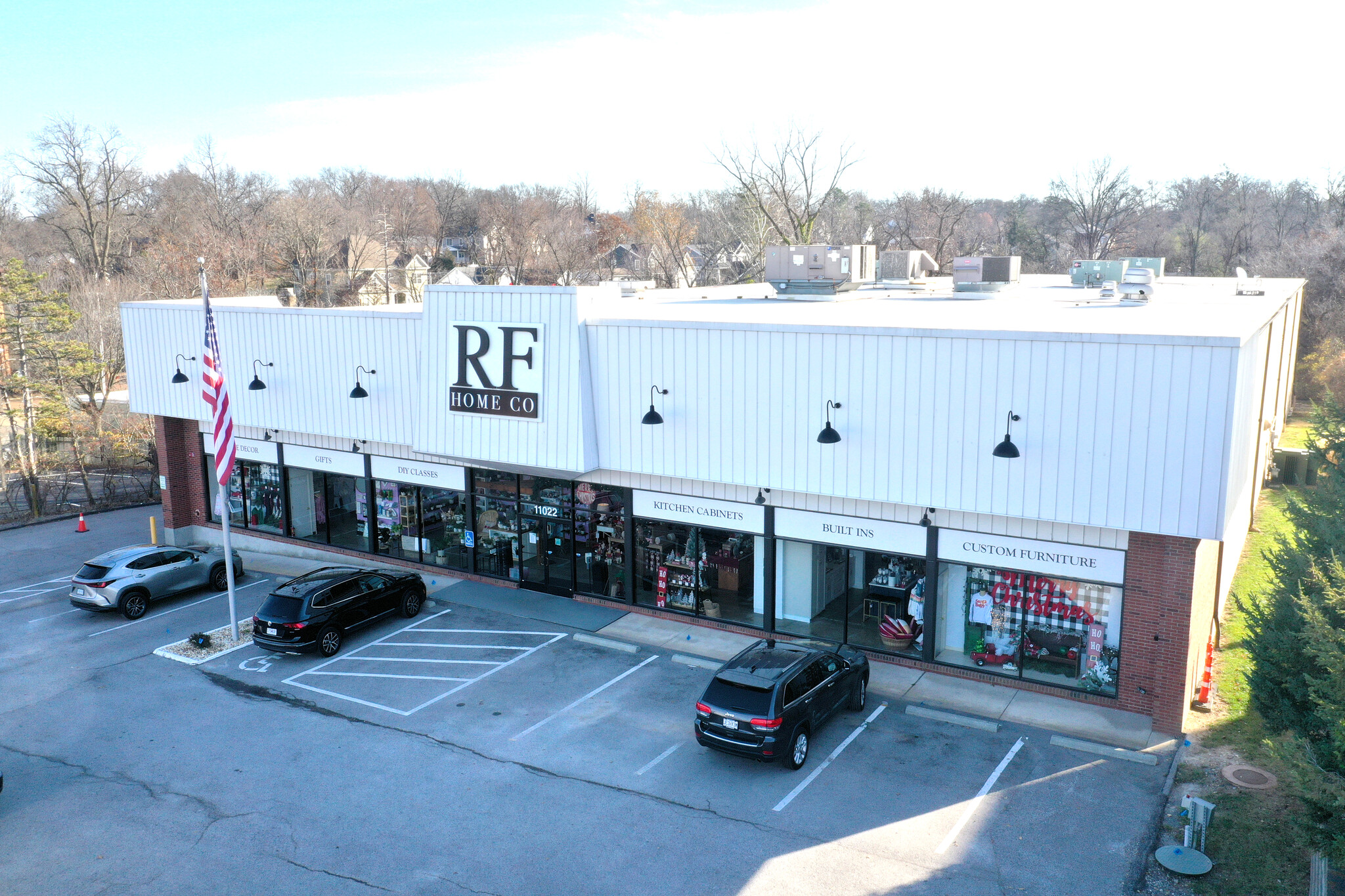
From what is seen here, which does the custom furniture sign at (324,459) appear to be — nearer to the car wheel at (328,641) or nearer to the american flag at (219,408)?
the american flag at (219,408)

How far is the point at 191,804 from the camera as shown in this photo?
13.6 metres

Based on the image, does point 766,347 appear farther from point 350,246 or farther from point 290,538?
point 350,246

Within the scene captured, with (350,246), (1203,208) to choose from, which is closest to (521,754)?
(350,246)

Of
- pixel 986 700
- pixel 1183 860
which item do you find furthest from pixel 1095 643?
pixel 1183 860

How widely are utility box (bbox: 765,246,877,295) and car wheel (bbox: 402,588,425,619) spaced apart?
46.1ft

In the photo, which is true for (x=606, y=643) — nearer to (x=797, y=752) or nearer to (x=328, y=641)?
(x=328, y=641)

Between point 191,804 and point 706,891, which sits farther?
point 191,804

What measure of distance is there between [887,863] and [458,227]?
3707 inches

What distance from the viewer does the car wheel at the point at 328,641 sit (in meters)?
18.8

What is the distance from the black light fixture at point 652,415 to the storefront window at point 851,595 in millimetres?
3428

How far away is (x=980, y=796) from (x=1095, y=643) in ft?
14.1

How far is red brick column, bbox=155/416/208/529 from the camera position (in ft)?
89.4

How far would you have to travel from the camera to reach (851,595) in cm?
1850

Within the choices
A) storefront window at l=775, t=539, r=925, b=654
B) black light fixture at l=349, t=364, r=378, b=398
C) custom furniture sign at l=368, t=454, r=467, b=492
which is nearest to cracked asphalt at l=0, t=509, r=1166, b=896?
storefront window at l=775, t=539, r=925, b=654
